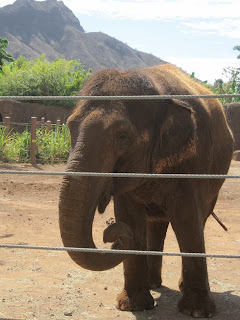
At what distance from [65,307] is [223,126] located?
2313mm

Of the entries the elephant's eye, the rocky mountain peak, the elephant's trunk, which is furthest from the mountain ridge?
the elephant's trunk

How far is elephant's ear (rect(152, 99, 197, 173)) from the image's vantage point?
427 centimetres

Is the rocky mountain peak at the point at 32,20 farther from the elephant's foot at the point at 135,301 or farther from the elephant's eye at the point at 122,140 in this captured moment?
the elephant's eye at the point at 122,140

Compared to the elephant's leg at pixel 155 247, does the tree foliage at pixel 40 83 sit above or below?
above

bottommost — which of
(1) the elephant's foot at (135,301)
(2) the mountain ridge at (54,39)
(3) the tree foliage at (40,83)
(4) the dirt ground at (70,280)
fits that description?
(4) the dirt ground at (70,280)

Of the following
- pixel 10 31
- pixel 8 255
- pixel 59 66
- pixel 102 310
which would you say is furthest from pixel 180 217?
pixel 10 31

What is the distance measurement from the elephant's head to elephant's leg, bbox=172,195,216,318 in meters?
0.40

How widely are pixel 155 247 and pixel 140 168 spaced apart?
61.5 inches

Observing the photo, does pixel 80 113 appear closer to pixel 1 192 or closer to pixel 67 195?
pixel 67 195

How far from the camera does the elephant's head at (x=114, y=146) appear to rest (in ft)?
12.0

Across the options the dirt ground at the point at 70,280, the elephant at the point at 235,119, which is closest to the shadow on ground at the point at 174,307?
the dirt ground at the point at 70,280

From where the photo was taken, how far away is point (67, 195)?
3646 mm

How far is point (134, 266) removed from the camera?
4828mm

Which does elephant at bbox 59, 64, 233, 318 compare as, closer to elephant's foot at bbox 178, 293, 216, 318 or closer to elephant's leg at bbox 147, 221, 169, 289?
elephant's foot at bbox 178, 293, 216, 318
